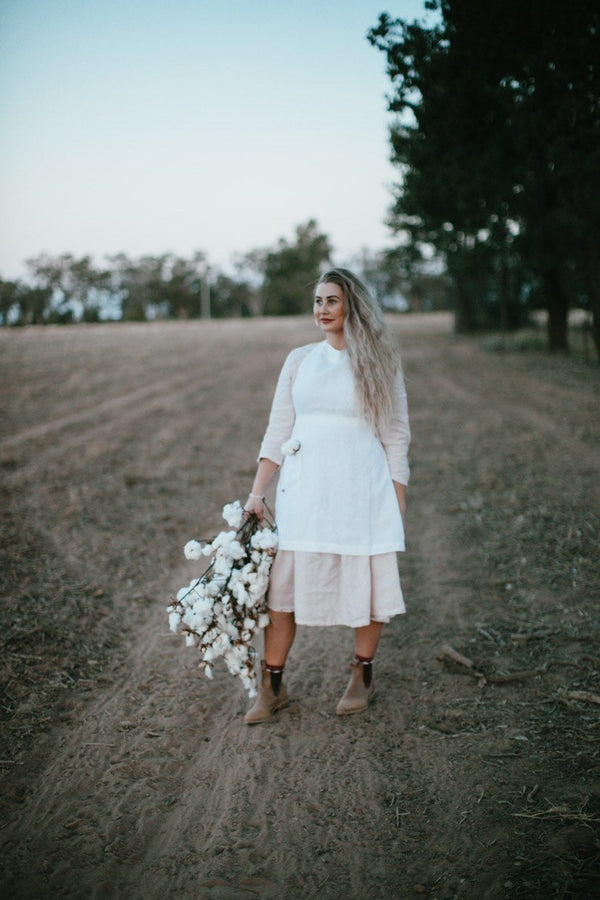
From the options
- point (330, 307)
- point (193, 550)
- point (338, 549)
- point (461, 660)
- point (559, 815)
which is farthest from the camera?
point (461, 660)

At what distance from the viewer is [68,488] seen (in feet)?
22.6

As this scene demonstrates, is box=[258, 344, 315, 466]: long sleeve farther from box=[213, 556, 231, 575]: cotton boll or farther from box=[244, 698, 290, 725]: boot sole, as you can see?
box=[244, 698, 290, 725]: boot sole

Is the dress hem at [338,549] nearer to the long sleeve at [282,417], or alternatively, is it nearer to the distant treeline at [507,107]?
the long sleeve at [282,417]

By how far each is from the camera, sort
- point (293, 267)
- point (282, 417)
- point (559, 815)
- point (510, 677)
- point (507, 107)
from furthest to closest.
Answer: point (293, 267), point (507, 107), point (510, 677), point (282, 417), point (559, 815)

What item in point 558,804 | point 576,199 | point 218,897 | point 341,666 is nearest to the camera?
point 218,897

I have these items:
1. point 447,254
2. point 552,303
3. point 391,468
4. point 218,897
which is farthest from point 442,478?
point 447,254

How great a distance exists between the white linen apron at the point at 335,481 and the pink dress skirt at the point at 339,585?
0.24 feet

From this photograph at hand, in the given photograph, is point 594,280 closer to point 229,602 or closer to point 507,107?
point 507,107

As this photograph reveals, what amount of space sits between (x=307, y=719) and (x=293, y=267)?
208ft

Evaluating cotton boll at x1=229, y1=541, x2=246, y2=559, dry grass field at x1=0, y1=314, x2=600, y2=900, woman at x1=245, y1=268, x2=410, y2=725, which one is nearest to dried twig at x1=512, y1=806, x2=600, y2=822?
dry grass field at x1=0, y1=314, x2=600, y2=900

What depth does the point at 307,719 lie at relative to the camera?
3234mm

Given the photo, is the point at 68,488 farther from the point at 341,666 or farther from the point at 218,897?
the point at 218,897

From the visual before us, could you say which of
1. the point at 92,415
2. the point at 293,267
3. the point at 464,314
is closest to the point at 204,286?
the point at 293,267

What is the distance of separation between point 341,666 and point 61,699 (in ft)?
5.10
